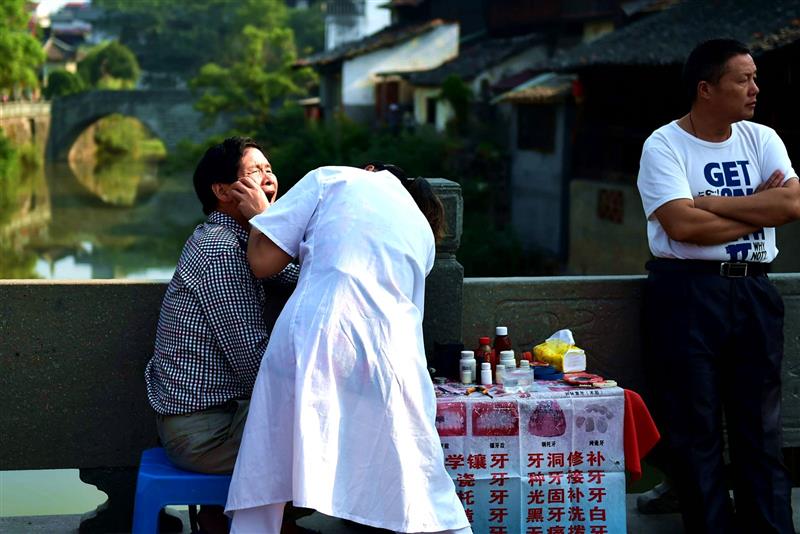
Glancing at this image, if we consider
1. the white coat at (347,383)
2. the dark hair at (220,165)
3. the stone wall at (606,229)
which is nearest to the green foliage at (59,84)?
the stone wall at (606,229)

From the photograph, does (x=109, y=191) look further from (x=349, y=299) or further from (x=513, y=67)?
(x=349, y=299)

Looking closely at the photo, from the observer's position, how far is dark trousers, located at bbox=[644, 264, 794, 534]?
4082mm

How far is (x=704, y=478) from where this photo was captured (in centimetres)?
412

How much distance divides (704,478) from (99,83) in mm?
58943

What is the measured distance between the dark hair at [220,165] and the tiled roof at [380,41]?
82.8 ft

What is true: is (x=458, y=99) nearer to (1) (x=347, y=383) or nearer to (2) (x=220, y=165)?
(2) (x=220, y=165)

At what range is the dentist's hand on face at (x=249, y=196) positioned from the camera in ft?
12.5

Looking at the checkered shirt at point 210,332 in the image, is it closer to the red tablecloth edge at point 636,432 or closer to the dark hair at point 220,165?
the dark hair at point 220,165

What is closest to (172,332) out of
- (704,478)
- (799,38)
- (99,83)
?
(704,478)

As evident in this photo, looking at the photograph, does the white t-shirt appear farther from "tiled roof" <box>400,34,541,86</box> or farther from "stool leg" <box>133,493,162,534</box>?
"tiled roof" <box>400,34,541,86</box>

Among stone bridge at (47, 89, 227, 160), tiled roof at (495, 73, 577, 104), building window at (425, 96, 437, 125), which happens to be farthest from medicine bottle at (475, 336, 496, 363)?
stone bridge at (47, 89, 227, 160)

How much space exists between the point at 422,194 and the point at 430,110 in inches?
920

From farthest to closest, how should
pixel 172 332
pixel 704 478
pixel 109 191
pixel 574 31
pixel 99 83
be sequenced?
pixel 99 83 < pixel 109 191 < pixel 574 31 < pixel 704 478 < pixel 172 332

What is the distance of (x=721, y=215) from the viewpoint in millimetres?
4031
